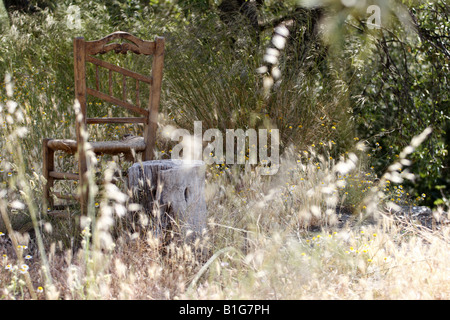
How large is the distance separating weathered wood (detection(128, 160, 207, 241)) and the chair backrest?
1.43ft

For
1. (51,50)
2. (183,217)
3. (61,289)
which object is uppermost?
(51,50)

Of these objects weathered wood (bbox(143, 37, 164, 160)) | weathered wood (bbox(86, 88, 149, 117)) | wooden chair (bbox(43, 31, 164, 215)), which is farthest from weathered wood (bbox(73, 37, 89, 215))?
weathered wood (bbox(143, 37, 164, 160))

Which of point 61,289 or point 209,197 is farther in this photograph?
A: point 209,197

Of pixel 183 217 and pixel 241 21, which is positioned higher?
pixel 241 21

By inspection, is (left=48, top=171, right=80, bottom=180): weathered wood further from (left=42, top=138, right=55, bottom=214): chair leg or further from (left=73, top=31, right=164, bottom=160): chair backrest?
(left=73, top=31, right=164, bottom=160): chair backrest

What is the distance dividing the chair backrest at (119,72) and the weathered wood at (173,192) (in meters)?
0.44

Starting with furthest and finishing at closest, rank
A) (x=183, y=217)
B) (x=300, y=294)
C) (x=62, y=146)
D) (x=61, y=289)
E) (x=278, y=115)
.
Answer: (x=278, y=115), (x=62, y=146), (x=183, y=217), (x=61, y=289), (x=300, y=294)

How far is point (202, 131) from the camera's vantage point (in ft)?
13.0

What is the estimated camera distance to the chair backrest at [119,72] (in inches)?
104

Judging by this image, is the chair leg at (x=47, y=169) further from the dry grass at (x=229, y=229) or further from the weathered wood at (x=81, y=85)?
the weathered wood at (x=81, y=85)

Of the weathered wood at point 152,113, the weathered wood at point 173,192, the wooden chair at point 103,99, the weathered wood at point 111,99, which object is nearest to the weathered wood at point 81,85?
the wooden chair at point 103,99
